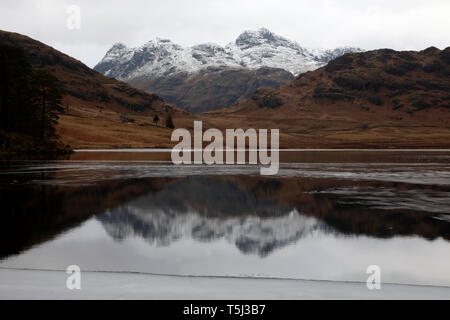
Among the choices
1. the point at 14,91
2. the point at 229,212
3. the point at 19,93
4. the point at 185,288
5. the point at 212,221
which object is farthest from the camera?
the point at 14,91

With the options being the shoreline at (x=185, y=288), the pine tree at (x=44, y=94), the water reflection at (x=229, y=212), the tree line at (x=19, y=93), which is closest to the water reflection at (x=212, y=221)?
the water reflection at (x=229, y=212)

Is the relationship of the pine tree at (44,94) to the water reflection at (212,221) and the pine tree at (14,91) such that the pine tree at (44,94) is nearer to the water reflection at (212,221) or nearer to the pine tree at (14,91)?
the pine tree at (14,91)

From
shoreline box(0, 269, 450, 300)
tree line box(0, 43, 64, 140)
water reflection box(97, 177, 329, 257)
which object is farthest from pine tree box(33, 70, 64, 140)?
shoreline box(0, 269, 450, 300)

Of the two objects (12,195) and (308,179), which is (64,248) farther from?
(308,179)

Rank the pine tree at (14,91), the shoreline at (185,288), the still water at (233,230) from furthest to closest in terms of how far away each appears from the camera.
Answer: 1. the pine tree at (14,91)
2. the still water at (233,230)
3. the shoreline at (185,288)

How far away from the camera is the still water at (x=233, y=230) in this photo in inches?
474

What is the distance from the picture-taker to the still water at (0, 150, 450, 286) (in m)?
12.0

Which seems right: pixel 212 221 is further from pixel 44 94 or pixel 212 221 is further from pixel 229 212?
pixel 44 94

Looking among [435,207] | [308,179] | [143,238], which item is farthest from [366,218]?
[308,179]

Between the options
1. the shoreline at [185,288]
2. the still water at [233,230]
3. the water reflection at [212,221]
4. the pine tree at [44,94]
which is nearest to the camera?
the shoreline at [185,288]

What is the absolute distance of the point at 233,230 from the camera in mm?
17219

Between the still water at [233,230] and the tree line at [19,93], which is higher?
the tree line at [19,93]

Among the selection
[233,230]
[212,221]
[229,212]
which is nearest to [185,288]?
[233,230]

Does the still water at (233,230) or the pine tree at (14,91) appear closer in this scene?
the still water at (233,230)
